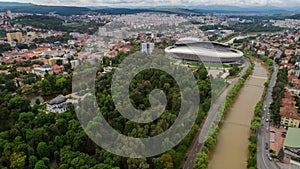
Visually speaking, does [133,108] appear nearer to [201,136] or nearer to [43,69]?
[201,136]

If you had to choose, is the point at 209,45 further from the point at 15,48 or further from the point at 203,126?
the point at 15,48

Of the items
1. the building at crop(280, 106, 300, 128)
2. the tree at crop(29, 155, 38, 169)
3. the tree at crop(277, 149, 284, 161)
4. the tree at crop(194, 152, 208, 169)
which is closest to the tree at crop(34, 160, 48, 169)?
the tree at crop(29, 155, 38, 169)

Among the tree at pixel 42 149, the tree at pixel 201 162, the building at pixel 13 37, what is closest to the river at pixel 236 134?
the tree at pixel 201 162

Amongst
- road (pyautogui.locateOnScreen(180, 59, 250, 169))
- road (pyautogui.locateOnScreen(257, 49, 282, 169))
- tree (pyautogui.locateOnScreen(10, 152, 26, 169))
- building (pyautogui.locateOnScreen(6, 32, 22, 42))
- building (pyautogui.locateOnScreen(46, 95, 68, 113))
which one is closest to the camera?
tree (pyautogui.locateOnScreen(10, 152, 26, 169))

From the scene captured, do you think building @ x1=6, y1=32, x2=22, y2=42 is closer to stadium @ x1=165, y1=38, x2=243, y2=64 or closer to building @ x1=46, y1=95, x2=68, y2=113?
stadium @ x1=165, y1=38, x2=243, y2=64

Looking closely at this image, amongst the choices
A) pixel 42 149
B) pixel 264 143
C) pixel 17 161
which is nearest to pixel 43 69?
pixel 42 149

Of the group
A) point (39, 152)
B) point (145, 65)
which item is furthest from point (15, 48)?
point (39, 152)

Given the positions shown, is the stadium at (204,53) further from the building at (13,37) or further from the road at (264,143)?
the building at (13,37)
